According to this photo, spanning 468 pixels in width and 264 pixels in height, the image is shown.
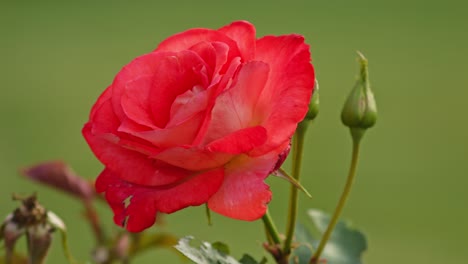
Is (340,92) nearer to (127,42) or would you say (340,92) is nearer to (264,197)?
(127,42)

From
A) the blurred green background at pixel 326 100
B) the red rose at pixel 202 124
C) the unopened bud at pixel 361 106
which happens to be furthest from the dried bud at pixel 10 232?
the blurred green background at pixel 326 100

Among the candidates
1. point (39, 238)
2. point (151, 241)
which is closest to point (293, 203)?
point (39, 238)

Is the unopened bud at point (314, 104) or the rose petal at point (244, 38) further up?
the rose petal at point (244, 38)

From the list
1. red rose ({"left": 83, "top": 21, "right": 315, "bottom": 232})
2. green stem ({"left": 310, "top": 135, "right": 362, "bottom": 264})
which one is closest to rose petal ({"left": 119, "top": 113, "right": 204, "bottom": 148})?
red rose ({"left": 83, "top": 21, "right": 315, "bottom": 232})

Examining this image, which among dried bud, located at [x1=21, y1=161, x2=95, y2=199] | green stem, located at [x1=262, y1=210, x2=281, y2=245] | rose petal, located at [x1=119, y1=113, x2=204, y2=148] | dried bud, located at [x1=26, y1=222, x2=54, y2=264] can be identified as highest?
rose petal, located at [x1=119, y1=113, x2=204, y2=148]

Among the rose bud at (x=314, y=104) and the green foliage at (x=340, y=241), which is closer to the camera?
the rose bud at (x=314, y=104)

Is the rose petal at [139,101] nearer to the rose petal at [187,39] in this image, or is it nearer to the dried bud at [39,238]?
the rose petal at [187,39]

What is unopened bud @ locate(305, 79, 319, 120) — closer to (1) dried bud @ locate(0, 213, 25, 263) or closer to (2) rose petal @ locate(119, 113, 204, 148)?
(2) rose petal @ locate(119, 113, 204, 148)

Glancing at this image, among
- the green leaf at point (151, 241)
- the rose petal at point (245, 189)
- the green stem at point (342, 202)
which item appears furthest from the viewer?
the green leaf at point (151, 241)
